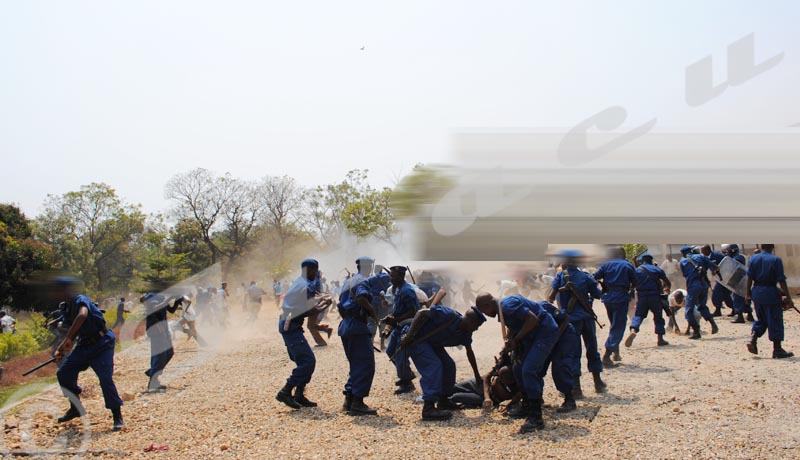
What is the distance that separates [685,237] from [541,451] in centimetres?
266

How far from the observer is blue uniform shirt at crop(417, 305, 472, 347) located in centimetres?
701

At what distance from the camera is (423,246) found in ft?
15.3

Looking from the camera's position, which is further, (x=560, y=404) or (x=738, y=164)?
(x=560, y=404)

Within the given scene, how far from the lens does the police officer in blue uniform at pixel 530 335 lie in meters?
6.03

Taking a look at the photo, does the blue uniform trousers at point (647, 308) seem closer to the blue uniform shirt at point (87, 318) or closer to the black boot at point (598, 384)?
the black boot at point (598, 384)

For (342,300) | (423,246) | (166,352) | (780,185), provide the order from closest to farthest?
(780,185), (423,246), (342,300), (166,352)

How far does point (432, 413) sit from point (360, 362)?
3.57ft

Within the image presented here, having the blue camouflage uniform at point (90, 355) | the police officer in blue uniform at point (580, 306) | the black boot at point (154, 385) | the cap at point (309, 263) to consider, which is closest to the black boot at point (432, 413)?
the police officer in blue uniform at point (580, 306)

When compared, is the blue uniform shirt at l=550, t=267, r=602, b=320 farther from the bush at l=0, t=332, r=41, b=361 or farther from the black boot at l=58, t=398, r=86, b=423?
the bush at l=0, t=332, r=41, b=361

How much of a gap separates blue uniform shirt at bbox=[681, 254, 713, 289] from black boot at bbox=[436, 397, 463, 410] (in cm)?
698

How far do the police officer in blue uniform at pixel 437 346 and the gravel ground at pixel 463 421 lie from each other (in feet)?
0.93

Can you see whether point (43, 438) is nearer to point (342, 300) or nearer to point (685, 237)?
point (342, 300)

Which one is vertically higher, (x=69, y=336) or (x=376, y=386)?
(x=69, y=336)

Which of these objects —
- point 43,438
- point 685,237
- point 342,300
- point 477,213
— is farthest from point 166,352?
point 685,237
